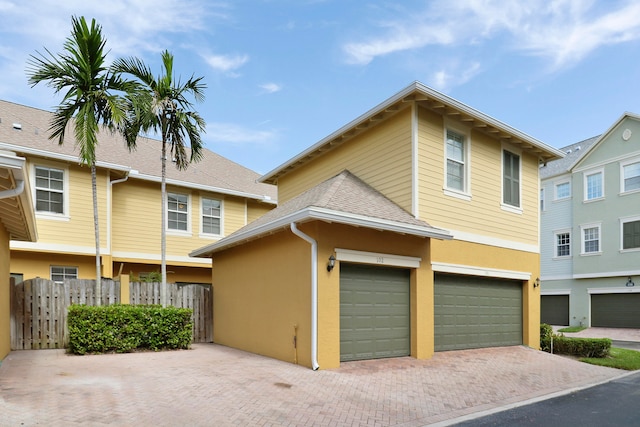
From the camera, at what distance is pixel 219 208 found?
19875 millimetres

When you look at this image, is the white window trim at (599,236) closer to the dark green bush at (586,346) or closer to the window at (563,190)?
the window at (563,190)

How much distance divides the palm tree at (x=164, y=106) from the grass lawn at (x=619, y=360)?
12646mm

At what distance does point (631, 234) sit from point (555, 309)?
6632mm

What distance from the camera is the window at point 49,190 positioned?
581 inches

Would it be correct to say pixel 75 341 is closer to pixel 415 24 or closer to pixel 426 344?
pixel 426 344

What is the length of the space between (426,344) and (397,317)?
1042 mm

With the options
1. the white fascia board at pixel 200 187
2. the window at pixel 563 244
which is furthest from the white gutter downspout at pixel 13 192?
the window at pixel 563 244

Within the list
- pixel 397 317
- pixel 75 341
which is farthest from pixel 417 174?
pixel 75 341

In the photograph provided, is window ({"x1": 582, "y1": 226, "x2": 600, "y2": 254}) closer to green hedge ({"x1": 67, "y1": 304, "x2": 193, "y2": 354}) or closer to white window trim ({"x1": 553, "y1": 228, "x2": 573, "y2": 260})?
white window trim ({"x1": 553, "y1": 228, "x2": 573, "y2": 260})

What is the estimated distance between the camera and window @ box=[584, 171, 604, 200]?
25.5m

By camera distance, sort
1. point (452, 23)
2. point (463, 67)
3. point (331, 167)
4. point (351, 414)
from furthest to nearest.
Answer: point (463, 67), point (331, 167), point (452, 23), point (351, 414)

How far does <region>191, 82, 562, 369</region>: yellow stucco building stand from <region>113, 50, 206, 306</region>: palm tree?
330 cm

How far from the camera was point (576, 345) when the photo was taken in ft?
44.5

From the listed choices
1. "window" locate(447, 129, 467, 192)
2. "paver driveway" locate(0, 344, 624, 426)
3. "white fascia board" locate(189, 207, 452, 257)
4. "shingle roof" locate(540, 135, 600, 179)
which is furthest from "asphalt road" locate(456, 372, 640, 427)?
"shingle roof" locate(540, 135, 600, 179)
